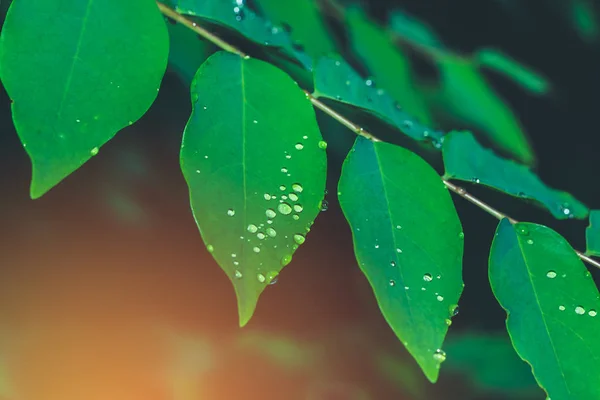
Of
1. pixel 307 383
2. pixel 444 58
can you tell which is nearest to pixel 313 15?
pixel 444 58

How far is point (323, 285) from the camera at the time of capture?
91 cm

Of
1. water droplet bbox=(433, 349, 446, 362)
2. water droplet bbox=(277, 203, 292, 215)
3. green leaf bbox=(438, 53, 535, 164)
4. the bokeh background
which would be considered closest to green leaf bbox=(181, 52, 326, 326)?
water droplet bbox=(277, 203, 292, 215)

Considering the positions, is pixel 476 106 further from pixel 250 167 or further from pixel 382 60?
pixel 250 167

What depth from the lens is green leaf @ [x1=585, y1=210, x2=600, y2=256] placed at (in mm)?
473

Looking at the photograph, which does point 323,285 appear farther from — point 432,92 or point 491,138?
point 432,92

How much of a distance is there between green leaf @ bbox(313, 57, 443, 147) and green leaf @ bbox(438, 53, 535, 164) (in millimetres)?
431

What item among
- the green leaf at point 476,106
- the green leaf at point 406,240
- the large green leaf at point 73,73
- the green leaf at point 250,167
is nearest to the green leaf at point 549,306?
the green leaf at point 406,240

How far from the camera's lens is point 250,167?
1.16 feet

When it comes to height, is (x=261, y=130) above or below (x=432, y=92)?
above

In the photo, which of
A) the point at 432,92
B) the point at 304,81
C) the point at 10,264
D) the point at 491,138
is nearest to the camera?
the point at 304,81

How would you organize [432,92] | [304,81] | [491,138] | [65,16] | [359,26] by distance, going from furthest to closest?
[432,92], [491,138], [359,26], [304,81], [65,16]

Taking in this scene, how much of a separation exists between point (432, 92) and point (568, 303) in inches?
32.4

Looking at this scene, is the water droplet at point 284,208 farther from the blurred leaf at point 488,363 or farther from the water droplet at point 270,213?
the blurred leaf at point 488,363

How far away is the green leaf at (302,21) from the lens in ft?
2.22
